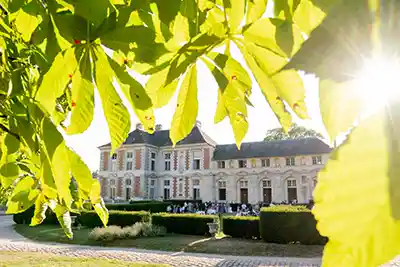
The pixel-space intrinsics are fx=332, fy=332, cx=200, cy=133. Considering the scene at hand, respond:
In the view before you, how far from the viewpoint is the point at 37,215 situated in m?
1.54

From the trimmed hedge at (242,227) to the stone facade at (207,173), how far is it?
17.6 m

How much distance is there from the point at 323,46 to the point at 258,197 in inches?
1211

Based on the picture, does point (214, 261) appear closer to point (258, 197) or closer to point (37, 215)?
point (37, 215)

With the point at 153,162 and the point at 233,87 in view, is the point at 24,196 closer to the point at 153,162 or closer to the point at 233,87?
the point at 233,87

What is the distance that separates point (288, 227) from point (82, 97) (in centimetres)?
1021

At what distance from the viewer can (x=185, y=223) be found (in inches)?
488

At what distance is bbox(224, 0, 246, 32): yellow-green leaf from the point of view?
2.61 feet

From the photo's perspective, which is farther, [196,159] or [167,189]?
[167,189]

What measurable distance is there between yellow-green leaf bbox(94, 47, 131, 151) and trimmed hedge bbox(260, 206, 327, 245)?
9.81 metres

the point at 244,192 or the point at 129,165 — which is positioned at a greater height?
the point at 129,165

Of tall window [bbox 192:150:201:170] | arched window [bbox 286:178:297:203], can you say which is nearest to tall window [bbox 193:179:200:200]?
tall window [bbox 192:150:201:170]

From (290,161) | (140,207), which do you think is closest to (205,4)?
(140,207)

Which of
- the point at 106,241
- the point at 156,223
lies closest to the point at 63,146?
the point at 106,241

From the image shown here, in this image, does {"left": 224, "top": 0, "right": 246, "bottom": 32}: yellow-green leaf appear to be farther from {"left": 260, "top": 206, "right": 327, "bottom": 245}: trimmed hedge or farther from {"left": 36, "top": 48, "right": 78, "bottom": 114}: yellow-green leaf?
{"left": 260, "top": 206, "right": 327, "bottom": 245}: trimmed hedge
